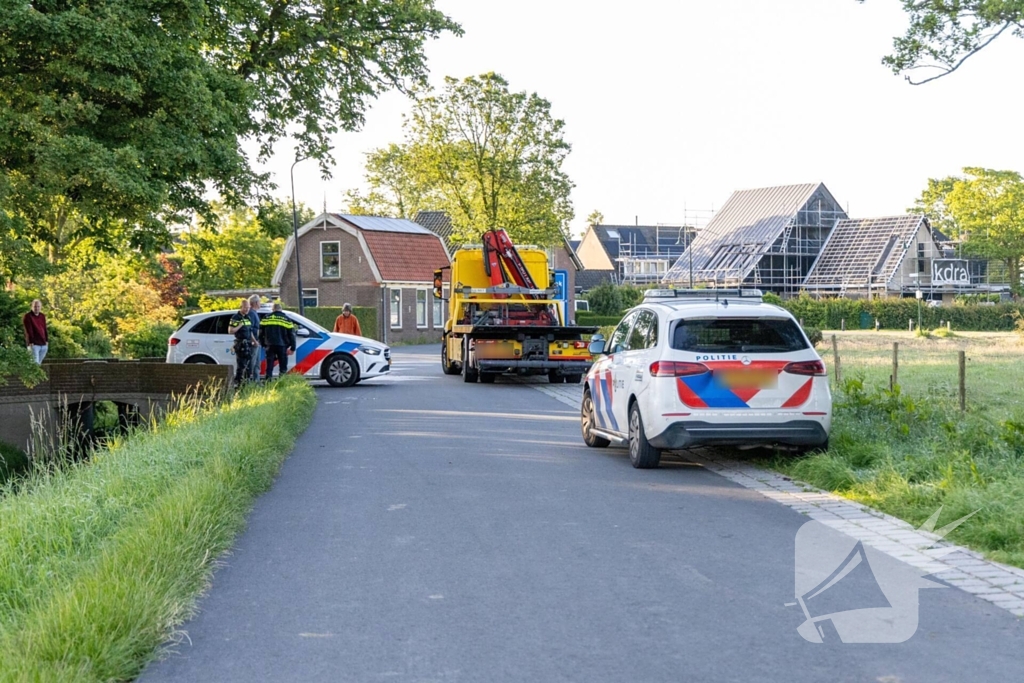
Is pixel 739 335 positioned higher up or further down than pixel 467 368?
higher up

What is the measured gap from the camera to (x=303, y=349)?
2441 centimetres

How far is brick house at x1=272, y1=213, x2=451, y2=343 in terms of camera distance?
59.4 meters

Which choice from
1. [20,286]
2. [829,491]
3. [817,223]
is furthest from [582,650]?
[817,223]

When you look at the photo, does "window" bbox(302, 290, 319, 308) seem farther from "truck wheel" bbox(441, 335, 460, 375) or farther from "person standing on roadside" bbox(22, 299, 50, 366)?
"person standing on roadside" bbox(22, 299, 50, 366)

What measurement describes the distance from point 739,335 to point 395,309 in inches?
1949

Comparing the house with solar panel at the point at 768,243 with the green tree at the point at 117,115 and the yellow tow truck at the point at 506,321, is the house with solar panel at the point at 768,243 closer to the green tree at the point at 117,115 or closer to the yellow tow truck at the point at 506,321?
the yellow tow truck at the point at 506,321

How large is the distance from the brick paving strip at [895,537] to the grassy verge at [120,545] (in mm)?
4088

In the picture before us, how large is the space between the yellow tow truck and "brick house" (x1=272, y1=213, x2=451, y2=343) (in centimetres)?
3041

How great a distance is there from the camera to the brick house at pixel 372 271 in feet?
195

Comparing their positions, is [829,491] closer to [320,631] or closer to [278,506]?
[278,506]

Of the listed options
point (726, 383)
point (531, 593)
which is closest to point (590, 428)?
point (726, 383)

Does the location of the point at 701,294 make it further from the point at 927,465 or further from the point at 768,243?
the point at 768,243

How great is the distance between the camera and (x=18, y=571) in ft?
21.1

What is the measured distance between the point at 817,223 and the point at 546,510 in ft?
291
